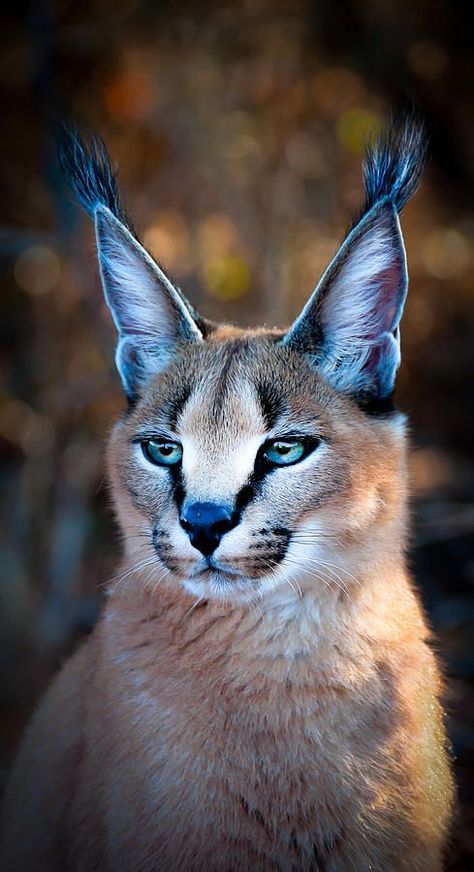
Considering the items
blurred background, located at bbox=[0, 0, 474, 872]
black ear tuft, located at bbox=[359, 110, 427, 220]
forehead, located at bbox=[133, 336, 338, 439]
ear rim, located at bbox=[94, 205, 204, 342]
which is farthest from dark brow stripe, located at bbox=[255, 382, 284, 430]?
blurred background, located at bbox=[0, 0, 474, 872]

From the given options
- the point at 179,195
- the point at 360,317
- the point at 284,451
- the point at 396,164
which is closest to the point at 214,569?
the point at 284,451

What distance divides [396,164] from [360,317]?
51 centimetres

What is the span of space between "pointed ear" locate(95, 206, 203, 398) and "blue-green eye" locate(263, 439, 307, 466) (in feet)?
2.22

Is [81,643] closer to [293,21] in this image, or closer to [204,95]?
[204,95]

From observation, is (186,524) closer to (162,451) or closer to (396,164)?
(162,451)

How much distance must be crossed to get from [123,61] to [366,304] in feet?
16.1

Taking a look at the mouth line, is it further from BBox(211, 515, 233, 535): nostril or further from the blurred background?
the blurred background

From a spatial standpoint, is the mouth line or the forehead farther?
the forehead

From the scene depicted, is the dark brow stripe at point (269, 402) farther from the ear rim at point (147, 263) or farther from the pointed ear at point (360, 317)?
the ear rim at point (147, 263)

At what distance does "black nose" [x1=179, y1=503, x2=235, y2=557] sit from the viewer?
281 cm

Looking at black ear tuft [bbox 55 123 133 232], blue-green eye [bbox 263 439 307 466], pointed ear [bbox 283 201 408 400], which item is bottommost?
blue-green eye [bbox 263 439 307 466]

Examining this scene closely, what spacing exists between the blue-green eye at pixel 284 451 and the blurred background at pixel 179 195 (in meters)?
3.53

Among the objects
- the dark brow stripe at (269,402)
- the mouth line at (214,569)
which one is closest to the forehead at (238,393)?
the dark brow stripe at (269,402)

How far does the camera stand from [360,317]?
3.28 meters
